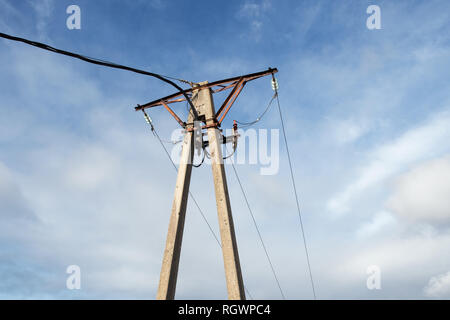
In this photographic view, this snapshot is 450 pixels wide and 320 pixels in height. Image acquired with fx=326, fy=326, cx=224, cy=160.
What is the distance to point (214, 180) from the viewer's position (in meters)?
7.62

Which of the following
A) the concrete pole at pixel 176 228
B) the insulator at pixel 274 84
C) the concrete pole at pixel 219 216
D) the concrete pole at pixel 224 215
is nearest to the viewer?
the concrete pole at pixel 224 215

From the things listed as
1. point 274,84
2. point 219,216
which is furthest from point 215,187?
point 274,84

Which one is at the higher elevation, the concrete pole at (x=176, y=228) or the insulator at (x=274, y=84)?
the insulator at (x=274, y=84)

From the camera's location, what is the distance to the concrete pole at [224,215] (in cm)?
662

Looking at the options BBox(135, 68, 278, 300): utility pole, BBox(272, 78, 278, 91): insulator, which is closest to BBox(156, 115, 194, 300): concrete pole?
BBox(135, 68, 278, 300): utility pole

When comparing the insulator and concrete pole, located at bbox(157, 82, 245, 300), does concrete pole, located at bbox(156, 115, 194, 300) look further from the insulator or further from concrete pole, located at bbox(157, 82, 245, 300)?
the insulator

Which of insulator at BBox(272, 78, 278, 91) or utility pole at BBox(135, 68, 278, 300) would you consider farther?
insulator at BBox(272, 78, 278, 91)

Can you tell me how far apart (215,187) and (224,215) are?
0.71 m

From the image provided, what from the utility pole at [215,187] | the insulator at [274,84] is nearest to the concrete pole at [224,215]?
the utility pole at [215,187]

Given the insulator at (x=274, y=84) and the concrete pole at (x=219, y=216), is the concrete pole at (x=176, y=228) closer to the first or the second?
the concrete pole at (x=219, y=216)

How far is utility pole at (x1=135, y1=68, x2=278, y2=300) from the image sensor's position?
6.80 m
